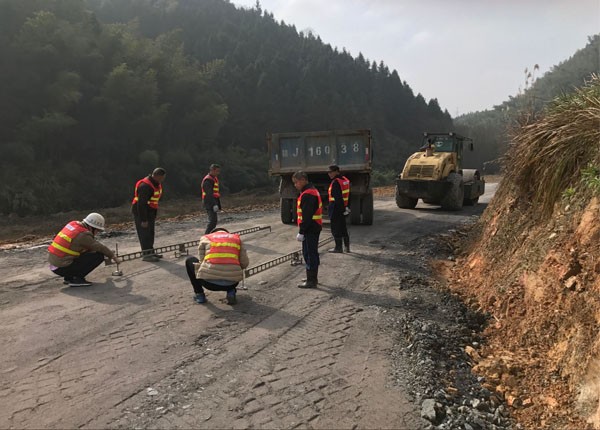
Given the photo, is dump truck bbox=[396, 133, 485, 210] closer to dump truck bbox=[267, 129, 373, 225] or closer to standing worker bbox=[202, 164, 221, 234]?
dump truck bbox=[267, 129, 373, 225]

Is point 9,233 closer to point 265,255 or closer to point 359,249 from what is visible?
point 265,255

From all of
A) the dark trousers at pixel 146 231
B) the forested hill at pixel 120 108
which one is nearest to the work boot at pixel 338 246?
the dark trousers at pixel 146 231

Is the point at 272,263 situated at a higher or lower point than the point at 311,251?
lower

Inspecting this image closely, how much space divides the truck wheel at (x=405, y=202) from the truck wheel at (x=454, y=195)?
1.06 m

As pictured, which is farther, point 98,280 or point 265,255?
point 265,255

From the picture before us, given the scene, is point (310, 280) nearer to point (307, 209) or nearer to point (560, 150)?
point (307, 209)

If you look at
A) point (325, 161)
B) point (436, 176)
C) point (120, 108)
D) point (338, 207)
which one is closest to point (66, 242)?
point (338, 207)

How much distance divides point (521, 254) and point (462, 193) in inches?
409

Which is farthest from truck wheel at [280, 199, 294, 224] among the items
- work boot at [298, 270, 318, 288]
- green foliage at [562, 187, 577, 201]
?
green foliage at [562, 187, 577, 201]

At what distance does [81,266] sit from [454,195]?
454 inches

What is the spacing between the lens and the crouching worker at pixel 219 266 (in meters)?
5.53

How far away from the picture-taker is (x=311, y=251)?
262 inches

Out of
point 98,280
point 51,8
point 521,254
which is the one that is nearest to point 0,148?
point 51,8

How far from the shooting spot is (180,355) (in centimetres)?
431
